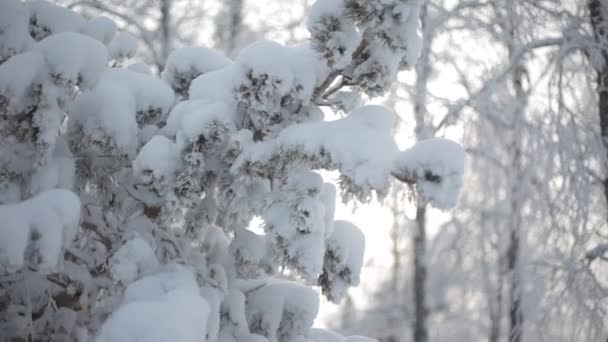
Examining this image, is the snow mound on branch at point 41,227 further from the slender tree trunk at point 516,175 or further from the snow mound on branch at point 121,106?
the slender tree trunk at point 516,175

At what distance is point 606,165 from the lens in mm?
4672

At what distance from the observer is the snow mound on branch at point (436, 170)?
9.18ft

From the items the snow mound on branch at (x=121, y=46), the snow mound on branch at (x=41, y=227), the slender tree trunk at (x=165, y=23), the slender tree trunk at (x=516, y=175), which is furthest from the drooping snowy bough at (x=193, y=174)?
the slender tree trunk at (x=165, y=23)

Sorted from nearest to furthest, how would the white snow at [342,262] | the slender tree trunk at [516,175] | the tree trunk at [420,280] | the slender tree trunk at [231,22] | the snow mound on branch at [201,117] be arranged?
1. the snow mound on branch at [201,117]
2. the white snow at [342,262]
3. the slender tree trunk at [516,175]
4. the tree trunk at [420,280]
5. the slender tree trunk at [231,22]

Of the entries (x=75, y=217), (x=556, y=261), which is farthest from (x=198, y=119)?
(x=556, y=261)

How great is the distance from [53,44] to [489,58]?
5926mm

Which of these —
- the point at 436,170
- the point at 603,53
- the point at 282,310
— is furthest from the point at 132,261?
the point at 603,53

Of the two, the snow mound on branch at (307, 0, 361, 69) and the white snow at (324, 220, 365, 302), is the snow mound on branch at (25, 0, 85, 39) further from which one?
the white snow at (324, 220, 365, 302)

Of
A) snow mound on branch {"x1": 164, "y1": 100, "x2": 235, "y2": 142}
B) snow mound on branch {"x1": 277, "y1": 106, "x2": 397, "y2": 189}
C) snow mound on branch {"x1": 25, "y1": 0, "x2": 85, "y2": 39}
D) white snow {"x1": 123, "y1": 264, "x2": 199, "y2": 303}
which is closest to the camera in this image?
snow mound on branch {"x1": 277, "y1": 106, "x2": 397, "y2": 189}

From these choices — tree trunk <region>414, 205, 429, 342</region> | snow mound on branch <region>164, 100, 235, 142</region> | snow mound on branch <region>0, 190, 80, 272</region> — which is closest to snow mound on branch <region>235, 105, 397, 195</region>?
snow mound on branch <region>164, 100, 235, 142</region>

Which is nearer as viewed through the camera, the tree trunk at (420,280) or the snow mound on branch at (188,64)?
the snow mound on branch at (188,64)

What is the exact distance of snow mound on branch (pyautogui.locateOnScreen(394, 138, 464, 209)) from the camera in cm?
280

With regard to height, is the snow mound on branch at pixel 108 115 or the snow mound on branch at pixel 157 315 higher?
the snow mound on branch at pixel 108 115

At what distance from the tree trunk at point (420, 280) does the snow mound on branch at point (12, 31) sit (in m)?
6.08
